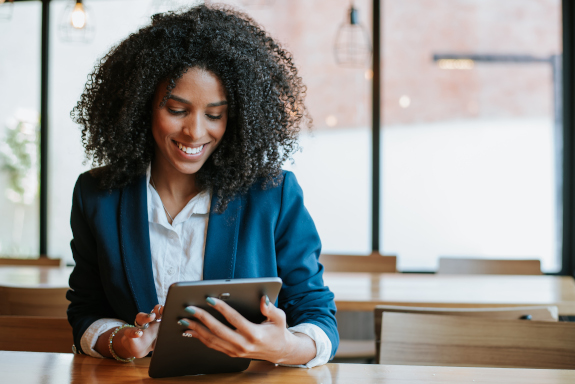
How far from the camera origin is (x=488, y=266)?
3209mm

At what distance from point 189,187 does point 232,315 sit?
560 mm

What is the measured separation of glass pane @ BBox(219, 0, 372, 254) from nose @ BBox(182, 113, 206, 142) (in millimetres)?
3169

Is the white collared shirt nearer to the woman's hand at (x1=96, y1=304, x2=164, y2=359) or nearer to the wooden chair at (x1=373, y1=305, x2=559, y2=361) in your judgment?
the woman's hand at (x1=96, y1=304, x2=164, y2=359)

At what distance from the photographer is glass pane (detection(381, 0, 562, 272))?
4246mm

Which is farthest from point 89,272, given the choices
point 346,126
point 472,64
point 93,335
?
point 472,64

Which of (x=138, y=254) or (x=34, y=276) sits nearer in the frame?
(x=138, y=254)

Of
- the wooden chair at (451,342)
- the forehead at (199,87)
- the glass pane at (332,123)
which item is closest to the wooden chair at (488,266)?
the glass pane at (332,123)

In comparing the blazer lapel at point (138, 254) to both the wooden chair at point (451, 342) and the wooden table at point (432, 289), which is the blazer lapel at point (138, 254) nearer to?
the wooden chair at point (451, 342)

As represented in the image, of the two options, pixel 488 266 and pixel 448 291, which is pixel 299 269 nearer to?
pixel 448 291

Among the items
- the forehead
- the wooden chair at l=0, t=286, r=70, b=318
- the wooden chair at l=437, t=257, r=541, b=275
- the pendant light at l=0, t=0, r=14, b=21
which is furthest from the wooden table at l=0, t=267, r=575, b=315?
the pendant light at l=0, t=0, r=14, b=21

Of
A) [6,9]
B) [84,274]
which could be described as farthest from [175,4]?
[6,9]

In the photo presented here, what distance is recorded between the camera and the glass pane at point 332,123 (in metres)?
4.46

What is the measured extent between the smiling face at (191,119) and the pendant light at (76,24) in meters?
2.62

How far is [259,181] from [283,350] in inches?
17.8
